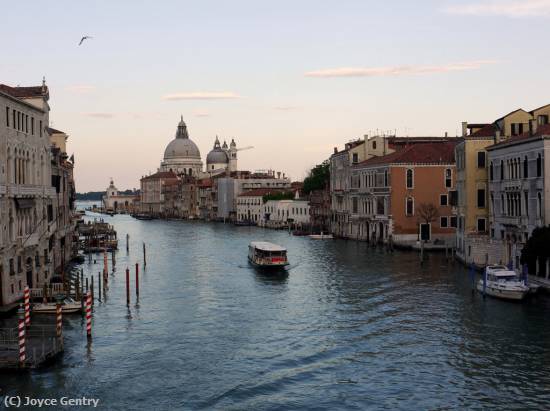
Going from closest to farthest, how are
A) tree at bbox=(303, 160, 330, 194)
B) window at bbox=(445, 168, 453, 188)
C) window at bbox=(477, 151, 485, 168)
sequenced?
1. window at bbox=(477, 151, 485, 168)
2. window at bbox=(445, 168, 453, 188)
3. tree at bbox=(303, 160, 330, 194)

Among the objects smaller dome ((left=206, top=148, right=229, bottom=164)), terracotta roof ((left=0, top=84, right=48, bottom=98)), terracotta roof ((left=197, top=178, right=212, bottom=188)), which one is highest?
smaller dome ((left=206, top=148, right=229, bottom=164))

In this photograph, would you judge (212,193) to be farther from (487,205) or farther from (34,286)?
(34,286)

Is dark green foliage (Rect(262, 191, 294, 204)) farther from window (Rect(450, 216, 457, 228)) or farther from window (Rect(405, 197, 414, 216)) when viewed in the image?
window (Rect(450, 216, 457, 228))

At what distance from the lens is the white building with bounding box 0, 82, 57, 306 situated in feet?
77.3

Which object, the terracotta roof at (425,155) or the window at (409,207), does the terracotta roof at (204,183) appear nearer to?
the terracotta roof at (425,155)

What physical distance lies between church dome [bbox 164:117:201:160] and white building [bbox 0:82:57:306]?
14737cm

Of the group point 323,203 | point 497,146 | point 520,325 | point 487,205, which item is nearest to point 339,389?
point 520,325

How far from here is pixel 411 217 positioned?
51.0m

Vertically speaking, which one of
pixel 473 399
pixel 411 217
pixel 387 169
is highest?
pixel 387 169

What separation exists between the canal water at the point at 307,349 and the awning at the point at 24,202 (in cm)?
401

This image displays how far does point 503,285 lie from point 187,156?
15524cm

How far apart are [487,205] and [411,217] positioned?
14.0m

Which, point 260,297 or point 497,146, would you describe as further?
point 497,146

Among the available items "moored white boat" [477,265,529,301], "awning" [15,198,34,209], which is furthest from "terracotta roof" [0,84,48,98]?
"moored white boat" [477,265,529,301]
